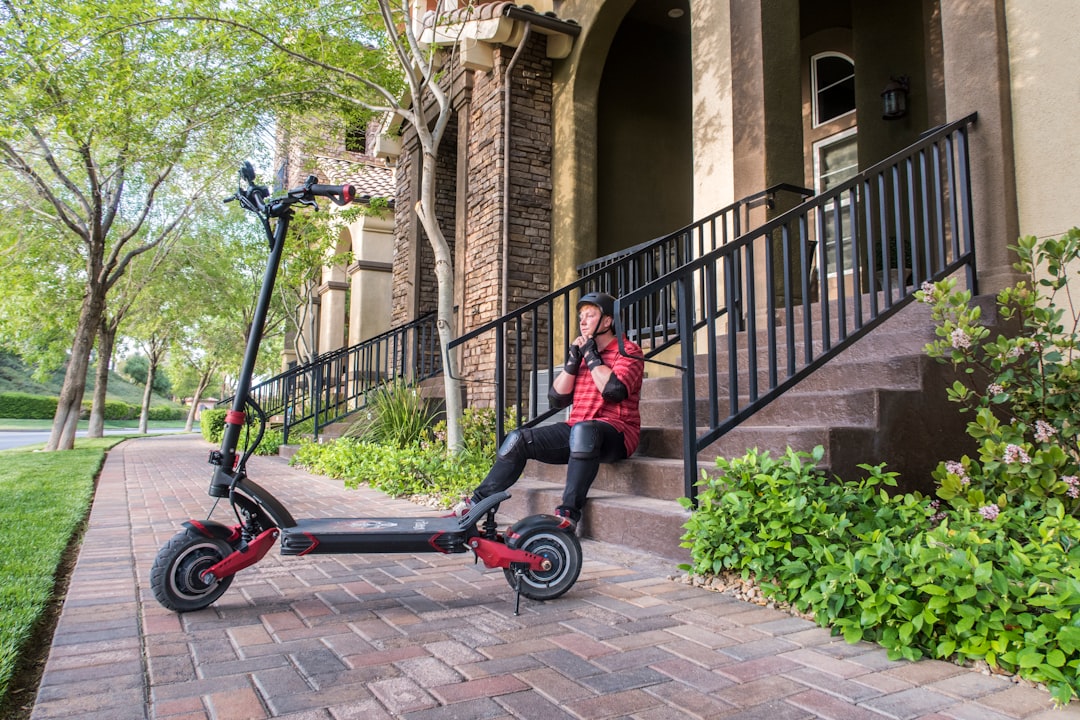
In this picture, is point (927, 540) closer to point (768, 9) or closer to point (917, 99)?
point (768, 9)

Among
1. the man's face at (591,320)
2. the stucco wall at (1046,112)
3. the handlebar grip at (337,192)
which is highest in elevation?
the stucco wall at (1046,112)

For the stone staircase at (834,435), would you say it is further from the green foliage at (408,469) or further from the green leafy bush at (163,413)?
the green leafy bush at (163,413)

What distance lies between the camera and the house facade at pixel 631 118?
221 inches

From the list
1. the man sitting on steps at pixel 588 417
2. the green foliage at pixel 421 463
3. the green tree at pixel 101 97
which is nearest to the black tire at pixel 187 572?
the man sitting on steps at pixel 588 417

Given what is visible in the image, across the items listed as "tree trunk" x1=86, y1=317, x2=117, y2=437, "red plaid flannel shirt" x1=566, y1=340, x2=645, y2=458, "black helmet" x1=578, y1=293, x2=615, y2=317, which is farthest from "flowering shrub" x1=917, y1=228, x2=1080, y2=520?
"tree trunk" x1=86, y1=317, x2=117, y2=437

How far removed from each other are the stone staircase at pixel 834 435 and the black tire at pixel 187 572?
1871 millimetres

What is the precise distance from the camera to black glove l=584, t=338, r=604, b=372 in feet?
11.9

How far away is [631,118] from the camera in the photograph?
9141mm

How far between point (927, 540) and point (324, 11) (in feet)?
23.0

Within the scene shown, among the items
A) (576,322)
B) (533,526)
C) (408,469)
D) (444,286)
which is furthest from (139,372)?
(533,526)

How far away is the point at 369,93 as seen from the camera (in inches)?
348

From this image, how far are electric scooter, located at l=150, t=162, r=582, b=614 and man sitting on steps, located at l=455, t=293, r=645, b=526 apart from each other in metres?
0.62

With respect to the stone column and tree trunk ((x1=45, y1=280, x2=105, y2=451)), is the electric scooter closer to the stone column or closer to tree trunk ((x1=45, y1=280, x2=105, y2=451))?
the stone column

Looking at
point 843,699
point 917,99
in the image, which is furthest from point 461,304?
point 843,699
